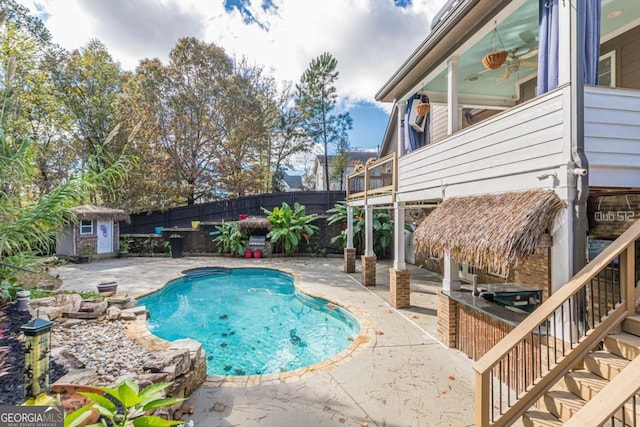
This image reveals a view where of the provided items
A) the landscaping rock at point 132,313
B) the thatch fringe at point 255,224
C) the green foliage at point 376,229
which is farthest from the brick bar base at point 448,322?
the thatch fringe at point 255,224

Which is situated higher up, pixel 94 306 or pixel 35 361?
pixel 35 361

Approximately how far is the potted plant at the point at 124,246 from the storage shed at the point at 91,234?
0.99ft

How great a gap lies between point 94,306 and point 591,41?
389 inches

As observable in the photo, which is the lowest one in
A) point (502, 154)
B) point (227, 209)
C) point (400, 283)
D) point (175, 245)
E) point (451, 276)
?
point (400, 283)

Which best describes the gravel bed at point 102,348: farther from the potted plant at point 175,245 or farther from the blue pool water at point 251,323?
the potted plant at point 175,245

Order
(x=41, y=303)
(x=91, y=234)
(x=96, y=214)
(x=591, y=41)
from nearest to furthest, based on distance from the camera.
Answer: (x=591, y=41) → (x=41, y=303) → (x=96, y=214) → (x=91, y=234)

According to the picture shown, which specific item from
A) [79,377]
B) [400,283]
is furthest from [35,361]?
[400,283]

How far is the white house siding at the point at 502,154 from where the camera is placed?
3.45 meters

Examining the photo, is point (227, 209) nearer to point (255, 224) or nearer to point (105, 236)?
point (255, 224)

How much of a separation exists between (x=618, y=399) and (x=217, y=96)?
22.7m

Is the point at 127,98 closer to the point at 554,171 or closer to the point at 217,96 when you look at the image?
the point at 217,96

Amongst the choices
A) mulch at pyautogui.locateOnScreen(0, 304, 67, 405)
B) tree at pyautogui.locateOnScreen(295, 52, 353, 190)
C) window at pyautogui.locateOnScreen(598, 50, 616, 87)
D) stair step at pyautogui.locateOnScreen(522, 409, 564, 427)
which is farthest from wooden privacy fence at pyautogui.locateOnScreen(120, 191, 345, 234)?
stair step at pyautogui.locateOnScreen(522, 409, 564, 427)

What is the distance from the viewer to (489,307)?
183 inches

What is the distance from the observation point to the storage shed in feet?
45.7
